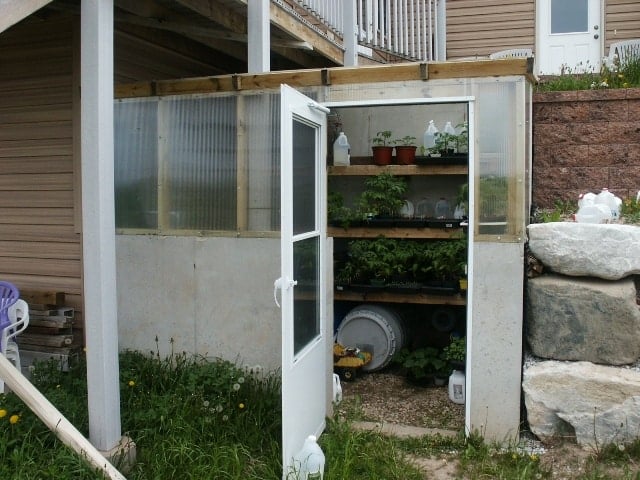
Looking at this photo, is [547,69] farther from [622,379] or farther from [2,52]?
[2,52]

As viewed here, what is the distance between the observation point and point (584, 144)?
5.66 m

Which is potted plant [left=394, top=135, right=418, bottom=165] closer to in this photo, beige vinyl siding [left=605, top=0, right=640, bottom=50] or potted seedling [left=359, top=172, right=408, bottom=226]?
potted seedling [left=359, top=172, right=408, bottom=226]

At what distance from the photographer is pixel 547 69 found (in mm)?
8859

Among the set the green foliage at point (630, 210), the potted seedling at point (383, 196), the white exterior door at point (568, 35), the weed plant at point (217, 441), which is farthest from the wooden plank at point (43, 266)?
the white exterior door at point (568, 35)

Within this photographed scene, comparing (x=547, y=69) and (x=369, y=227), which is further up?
(x=547, y=69)

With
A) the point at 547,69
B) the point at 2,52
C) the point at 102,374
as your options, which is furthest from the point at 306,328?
the point at 547,69

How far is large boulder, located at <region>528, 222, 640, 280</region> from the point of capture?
4.00 meters

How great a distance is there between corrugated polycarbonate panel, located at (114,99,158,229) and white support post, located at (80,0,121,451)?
1119 mm

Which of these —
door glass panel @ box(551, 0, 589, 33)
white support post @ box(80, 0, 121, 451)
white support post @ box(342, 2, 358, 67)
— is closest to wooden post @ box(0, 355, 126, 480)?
white support post @ box(80, 0, 121, 451)

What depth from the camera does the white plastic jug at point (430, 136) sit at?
5598 millimetres

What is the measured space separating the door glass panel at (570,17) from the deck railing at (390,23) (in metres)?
2.00

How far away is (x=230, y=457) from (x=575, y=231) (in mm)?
2466

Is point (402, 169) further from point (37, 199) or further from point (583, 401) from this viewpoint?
point (37, 199)

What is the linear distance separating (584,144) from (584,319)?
7.27ft
